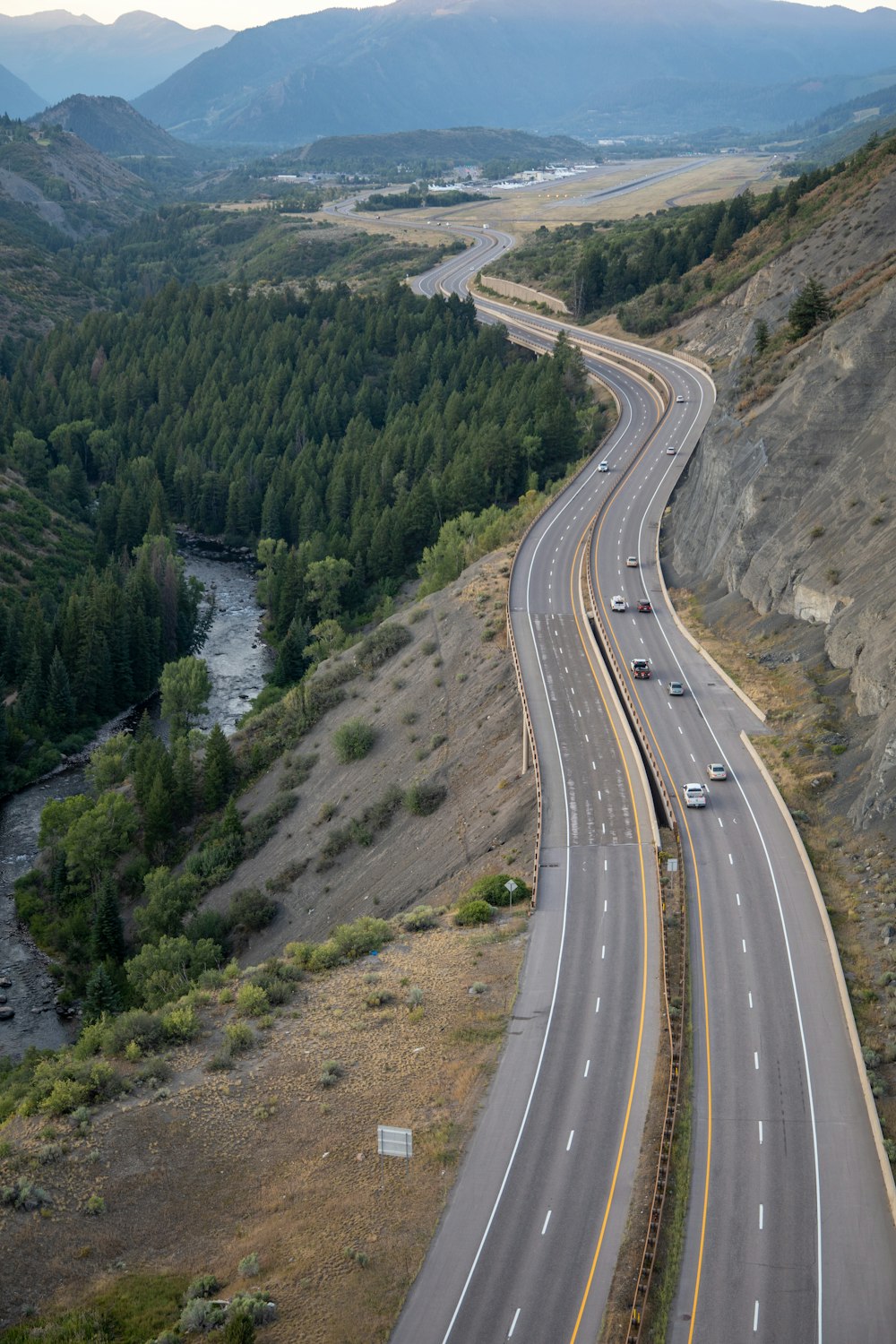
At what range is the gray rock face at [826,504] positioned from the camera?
58.0 m

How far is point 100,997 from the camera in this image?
185ft

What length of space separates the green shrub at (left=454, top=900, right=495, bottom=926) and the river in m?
24.6

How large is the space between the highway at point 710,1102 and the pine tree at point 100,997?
2220 centimetres

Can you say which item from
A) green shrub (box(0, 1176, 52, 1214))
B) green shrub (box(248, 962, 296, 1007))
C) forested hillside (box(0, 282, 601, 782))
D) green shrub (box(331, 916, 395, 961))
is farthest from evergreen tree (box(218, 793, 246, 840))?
green shrub (box(0, 1176, 52, 1214))

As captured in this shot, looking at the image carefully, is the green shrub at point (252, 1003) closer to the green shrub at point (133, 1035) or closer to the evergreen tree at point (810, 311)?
the green shrub at point (133, 1035)

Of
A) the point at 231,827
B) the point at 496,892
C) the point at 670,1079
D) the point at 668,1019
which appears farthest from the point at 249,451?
the point at 670,1079

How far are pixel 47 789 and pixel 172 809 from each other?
55.4ft

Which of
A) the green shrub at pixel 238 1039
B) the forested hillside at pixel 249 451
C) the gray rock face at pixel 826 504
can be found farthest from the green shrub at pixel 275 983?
the forested hillside at pixel 249 451

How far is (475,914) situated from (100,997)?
20.3m

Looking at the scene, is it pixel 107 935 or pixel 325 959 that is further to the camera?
pixel 107 935

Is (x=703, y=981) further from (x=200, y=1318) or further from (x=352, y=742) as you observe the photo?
(x=352, y=742)

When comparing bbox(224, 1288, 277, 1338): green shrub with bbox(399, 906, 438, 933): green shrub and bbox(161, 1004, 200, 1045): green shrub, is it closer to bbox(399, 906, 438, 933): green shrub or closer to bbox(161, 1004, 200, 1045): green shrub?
bbox(161, 1004, 200, 1045): green shrub

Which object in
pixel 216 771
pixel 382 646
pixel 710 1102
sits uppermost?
pixel 382 646

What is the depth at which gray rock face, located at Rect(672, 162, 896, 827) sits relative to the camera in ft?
190
